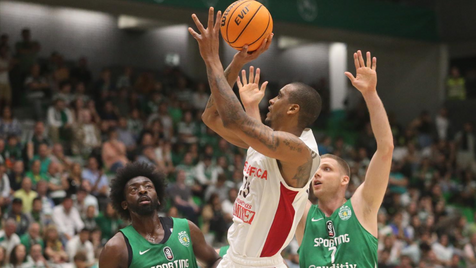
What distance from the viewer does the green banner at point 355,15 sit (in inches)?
622

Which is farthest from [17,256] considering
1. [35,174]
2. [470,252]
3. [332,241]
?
[470,252]

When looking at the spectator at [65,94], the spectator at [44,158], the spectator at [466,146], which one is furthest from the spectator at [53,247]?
the spectator at [466,146]

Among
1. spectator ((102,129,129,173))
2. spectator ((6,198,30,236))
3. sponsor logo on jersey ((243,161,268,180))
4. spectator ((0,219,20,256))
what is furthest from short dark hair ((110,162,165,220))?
spectator ((102,129,129,173))

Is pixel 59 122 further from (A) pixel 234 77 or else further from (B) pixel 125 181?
(A) pixel 234 77

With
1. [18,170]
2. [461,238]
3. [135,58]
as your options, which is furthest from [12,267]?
[135,58]

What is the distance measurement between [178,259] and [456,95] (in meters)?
17.7

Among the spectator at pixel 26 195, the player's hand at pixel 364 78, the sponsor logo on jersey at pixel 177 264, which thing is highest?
the player's hand at pixel 364 78

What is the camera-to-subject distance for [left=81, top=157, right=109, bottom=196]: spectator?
35.1 ft

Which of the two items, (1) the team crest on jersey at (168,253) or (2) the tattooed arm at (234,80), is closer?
(2) the tattooed arm at (234,80)

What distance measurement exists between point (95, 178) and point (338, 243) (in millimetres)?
7109

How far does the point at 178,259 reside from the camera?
15.2 feet

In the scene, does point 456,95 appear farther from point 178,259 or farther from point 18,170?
point 178,259

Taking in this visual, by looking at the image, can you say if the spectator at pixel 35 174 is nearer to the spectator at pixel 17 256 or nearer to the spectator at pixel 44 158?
the spectator at pixel 44 158

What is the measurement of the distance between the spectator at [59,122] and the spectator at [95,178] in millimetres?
1545
